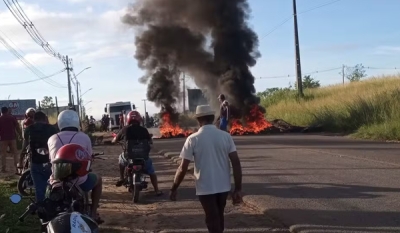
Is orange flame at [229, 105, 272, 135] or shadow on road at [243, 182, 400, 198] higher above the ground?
orange flame at [229, 105, 272, 135]

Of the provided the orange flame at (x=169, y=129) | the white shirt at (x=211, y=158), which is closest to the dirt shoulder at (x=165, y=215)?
the white shirt at (x=211, y=158)

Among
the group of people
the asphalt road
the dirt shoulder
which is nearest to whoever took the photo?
the group of people

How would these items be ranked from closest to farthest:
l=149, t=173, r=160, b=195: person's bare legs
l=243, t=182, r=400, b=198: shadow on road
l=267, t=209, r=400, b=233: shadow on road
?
l=267, t=209, r=400, b=233: shadow on road, l=243, t=182, r=400, b=198: shadow on road, l=149, t=173, r=160, b=195: person's bare legs

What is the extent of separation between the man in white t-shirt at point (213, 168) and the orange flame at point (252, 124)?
25379mm

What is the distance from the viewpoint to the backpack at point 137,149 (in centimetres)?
1099

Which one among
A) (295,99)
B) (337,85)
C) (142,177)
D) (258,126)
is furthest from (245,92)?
(142,177)

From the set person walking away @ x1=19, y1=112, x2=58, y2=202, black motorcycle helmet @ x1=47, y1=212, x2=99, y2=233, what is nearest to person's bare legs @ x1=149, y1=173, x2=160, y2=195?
person walking away @ x1=19, y1=112, x2=58, y2=202

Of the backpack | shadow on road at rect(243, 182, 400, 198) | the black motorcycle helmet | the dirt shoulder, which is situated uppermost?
the backpack

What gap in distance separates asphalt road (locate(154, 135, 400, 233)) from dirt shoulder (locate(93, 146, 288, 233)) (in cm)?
38

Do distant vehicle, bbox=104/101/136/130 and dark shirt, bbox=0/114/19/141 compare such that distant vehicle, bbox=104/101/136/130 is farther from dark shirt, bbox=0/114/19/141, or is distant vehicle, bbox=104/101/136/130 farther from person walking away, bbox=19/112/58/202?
person walking away, bbox=19/112/58/202

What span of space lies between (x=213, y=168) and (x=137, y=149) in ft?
15.8

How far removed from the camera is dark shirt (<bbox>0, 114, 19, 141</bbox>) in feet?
51.7

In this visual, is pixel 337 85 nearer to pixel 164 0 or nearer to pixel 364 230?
pixel 164 0

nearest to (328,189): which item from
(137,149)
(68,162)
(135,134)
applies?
(137,149)
